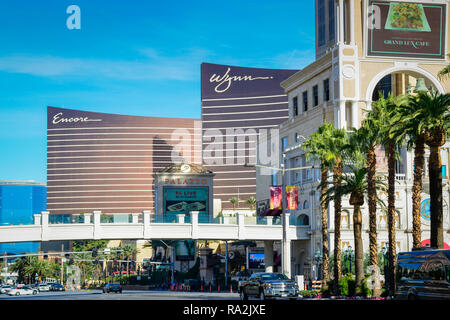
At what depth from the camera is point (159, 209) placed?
10844 centimetres

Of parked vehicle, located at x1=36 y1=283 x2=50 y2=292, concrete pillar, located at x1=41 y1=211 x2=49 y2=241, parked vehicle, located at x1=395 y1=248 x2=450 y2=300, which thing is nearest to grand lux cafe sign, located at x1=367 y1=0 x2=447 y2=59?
concrete pillar, located at x1=41 y1=211 x2=49 y2=241

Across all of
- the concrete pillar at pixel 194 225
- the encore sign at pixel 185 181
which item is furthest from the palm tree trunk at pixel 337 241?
the encore sign at pixel 185 181

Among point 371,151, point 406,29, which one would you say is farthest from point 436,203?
point 406,29

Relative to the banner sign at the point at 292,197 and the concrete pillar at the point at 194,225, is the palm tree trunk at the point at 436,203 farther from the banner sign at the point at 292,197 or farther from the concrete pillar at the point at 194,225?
the concrete pillar at the point at 194,225

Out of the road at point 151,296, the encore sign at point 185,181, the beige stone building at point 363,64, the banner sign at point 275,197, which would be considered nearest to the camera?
the road at point 151,296

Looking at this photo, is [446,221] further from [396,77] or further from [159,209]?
[159,209]

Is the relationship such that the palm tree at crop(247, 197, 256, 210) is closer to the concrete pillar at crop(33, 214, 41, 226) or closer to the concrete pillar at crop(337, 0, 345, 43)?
the concrete pillar at crop(337, 0, 345, 43)

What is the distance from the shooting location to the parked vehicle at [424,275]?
2781 cm

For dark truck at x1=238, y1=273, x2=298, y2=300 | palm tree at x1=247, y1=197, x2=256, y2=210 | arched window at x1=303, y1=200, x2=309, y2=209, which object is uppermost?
palm tree at x1=247, y1=197, x2=256, y2=210

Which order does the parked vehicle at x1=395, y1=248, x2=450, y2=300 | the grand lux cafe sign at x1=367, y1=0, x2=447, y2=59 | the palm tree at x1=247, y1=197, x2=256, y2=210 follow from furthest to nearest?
the palm tree at x1=247, y1=197, x2=256, y2=210 → the grand lux cafe sign at x1=367, y1=0, x2=447, y2=59 → the parked vehicle at x1=395, y1=248, x2=450, y2=300

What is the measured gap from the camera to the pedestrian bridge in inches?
A: 2544

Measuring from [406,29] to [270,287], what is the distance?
56.7m

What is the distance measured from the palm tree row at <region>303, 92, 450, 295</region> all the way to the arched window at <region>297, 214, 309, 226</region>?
Result: 22.5 metres

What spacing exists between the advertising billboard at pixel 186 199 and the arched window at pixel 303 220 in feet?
Answer: 100
